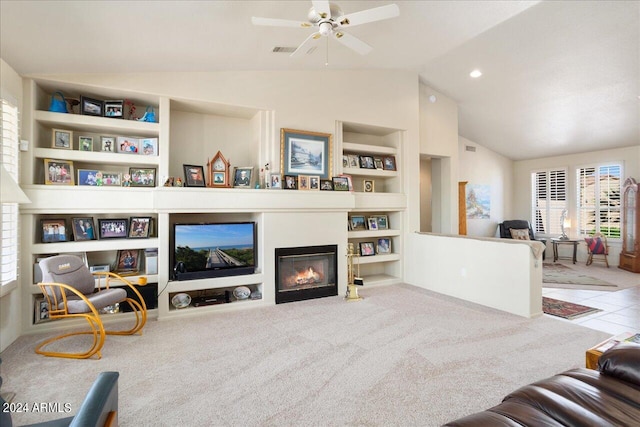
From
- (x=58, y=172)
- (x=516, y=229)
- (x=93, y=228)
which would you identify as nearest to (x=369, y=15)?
(x=58, y=172)

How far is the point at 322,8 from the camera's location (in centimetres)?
251

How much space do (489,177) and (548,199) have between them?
5.53ft

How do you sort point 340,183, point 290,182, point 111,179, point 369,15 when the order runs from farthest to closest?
point 340,183 → point 290,182 → point 111,179 → point 369,15

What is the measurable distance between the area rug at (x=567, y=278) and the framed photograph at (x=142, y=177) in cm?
658

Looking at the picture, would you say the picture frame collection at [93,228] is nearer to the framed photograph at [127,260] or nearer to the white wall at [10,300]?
the framed photograph at [127,260]

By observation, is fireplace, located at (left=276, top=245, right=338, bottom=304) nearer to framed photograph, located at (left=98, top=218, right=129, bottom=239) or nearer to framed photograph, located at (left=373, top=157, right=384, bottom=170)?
framed photograph, located at (left=373, top=157, right=384, bottom=170)

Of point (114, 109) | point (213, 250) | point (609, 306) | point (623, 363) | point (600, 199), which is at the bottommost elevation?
point (609, 306)

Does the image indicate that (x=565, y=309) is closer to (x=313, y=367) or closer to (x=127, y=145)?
(x=313, y=367)

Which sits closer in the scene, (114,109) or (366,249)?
(114,109)

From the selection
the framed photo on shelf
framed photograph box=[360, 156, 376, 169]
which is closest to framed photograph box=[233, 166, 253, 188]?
the framed photo on shelf

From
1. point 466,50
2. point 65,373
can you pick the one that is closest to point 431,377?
point 65,373

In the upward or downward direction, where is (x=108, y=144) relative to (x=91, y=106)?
downward

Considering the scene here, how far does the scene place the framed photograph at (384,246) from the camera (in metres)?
5.71

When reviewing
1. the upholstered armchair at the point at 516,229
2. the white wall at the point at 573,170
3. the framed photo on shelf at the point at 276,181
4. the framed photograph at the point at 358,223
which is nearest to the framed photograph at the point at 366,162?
the framed photograph at the point at 358,223
